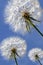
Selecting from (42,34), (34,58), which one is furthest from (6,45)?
(42,34)

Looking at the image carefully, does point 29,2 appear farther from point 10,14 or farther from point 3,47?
point 3,47

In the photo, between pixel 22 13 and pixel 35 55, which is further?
pixel 35 55

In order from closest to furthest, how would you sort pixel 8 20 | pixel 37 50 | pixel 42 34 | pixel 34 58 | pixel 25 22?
pixel 42 34 → pixel 25 22 → pixel 8 20 → pixel 34 58 → pixel 37 50

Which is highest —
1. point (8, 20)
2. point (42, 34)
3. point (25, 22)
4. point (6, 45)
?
point (6, 45)

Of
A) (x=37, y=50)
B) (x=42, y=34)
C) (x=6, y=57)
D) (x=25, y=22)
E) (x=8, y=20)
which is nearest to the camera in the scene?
(x=42, y=34)

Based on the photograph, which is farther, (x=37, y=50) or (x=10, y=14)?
(x=37, y=50)

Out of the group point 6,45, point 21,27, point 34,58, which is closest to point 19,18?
point 21,27

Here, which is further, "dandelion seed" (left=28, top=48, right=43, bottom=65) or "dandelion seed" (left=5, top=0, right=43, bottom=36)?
"dandelion seed" (left=28, top=48, right=43, bottom=65)

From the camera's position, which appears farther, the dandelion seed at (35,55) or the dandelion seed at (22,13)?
the dandelion seed at (35,55)

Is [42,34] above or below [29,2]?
below
